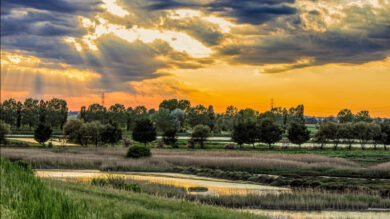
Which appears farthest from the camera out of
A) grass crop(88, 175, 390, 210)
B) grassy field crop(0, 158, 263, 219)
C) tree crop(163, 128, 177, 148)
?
tree crop(163, 128, 177, 148)

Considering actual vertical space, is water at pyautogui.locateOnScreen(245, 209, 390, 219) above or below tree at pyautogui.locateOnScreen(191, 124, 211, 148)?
below

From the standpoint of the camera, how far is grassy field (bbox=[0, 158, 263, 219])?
7398 millimetres

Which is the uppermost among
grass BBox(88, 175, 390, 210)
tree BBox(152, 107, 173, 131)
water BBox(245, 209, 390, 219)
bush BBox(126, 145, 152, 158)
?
tree BBox(152, 107, 173, 131)

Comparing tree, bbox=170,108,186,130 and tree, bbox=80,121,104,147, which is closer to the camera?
tree, bbox=80,121,104,147

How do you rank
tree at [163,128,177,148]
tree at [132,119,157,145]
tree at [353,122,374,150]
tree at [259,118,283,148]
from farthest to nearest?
1. tree at [353,122,374,150]
2. tree at [163,128,177,148]
3. tree at [259,118,283,148]
4. tree at [132,119,157,145]

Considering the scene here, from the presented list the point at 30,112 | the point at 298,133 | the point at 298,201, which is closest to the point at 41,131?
the point at 298,133

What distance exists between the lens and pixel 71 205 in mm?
7812

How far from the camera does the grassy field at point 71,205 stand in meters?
7.40

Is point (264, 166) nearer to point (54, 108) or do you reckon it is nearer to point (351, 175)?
point (351, 175)

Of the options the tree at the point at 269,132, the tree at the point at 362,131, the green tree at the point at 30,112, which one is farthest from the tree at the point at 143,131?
the green tree at the point at 30,112

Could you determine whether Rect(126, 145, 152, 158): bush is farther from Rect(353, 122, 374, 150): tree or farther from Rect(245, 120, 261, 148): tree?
Rect(353, 122, 374, 150): tree

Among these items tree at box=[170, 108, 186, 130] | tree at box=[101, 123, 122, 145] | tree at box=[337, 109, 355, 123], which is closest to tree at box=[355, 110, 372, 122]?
tree at box=[337, 109, 355, 123]

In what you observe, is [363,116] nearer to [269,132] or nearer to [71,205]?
[269,132]

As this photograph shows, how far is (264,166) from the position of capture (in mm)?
39969
